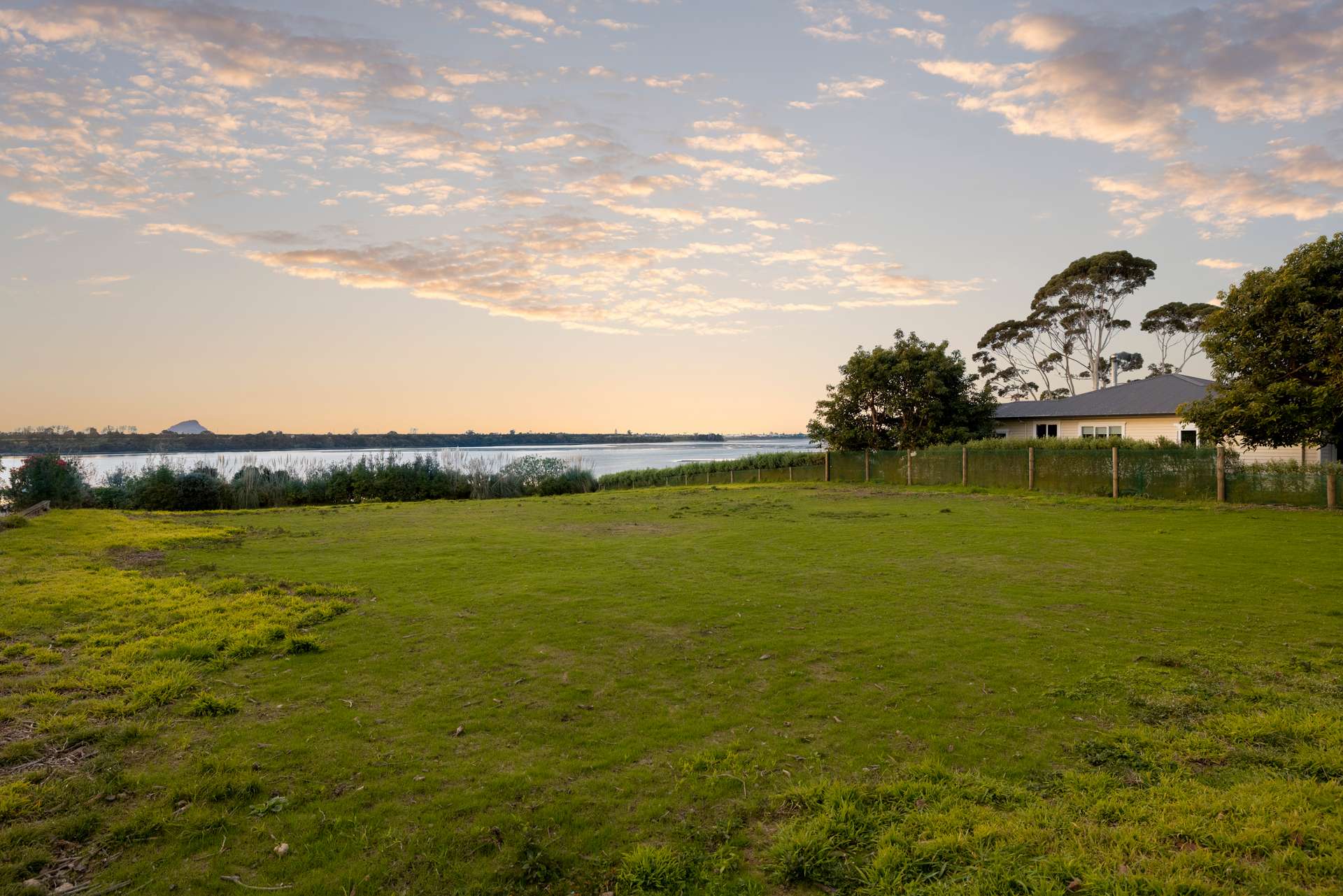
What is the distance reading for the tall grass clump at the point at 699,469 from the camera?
38.1m

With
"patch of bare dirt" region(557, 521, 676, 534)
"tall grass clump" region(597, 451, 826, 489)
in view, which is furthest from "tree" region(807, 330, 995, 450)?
"patch of bare dirt" region(557, 521, 676, 534)

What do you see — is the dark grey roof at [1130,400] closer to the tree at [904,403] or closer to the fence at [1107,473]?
the tree at [904,403]

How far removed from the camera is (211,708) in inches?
210

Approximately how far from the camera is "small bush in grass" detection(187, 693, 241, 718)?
17.3 feet

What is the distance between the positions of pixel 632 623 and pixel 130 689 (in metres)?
4.51

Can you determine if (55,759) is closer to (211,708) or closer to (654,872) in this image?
(211,708)

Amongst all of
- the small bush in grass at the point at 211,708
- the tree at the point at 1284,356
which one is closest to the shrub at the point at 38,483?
the small bush in grass at the point at 211,708

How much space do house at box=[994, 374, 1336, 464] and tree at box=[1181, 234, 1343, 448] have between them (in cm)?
805

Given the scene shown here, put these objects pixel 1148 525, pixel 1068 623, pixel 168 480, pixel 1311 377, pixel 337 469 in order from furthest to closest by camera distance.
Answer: pixel 337 469
pixel 168 480
pixel 1311 377
pixel 1148 525
pixel 1068 623

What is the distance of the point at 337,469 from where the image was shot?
101 ft

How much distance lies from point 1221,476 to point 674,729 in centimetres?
2199

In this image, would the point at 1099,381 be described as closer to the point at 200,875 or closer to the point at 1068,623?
the point at 1068,623

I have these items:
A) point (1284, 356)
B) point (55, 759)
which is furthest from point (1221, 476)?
point (55, 759)

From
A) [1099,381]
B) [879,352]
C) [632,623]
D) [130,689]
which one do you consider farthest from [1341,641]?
[1099,381]
